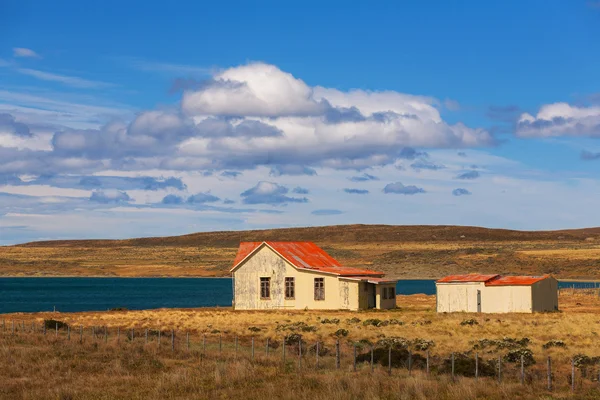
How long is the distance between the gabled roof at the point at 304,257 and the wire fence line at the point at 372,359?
18200 millimetres

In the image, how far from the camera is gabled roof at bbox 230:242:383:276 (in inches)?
2244

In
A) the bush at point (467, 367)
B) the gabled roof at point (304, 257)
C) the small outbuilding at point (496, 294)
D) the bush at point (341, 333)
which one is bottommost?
the bush at point (341, 333)

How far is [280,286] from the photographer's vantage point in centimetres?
5772

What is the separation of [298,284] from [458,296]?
1090 centimetres

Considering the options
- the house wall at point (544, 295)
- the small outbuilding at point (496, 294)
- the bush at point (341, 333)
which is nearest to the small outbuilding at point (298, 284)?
the small outbuilding at point (496, 294)

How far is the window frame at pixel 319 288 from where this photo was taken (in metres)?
56.4

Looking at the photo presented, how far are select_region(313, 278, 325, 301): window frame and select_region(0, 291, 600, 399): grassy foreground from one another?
6.43m

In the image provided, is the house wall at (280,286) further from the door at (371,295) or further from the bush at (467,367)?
the bush at (467,367)

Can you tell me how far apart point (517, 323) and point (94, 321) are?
2410 cm

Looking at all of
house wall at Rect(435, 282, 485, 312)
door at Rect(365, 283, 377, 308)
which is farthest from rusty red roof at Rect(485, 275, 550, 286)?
door at Rect(365, 283, 377, 308)

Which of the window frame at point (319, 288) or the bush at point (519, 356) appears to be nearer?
the bush at point (519, 356)

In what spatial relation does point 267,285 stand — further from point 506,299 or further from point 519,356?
point 519,356

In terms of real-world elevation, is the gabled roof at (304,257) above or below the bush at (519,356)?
above

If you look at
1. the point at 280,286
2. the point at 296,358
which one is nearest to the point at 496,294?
the point at 280,286
